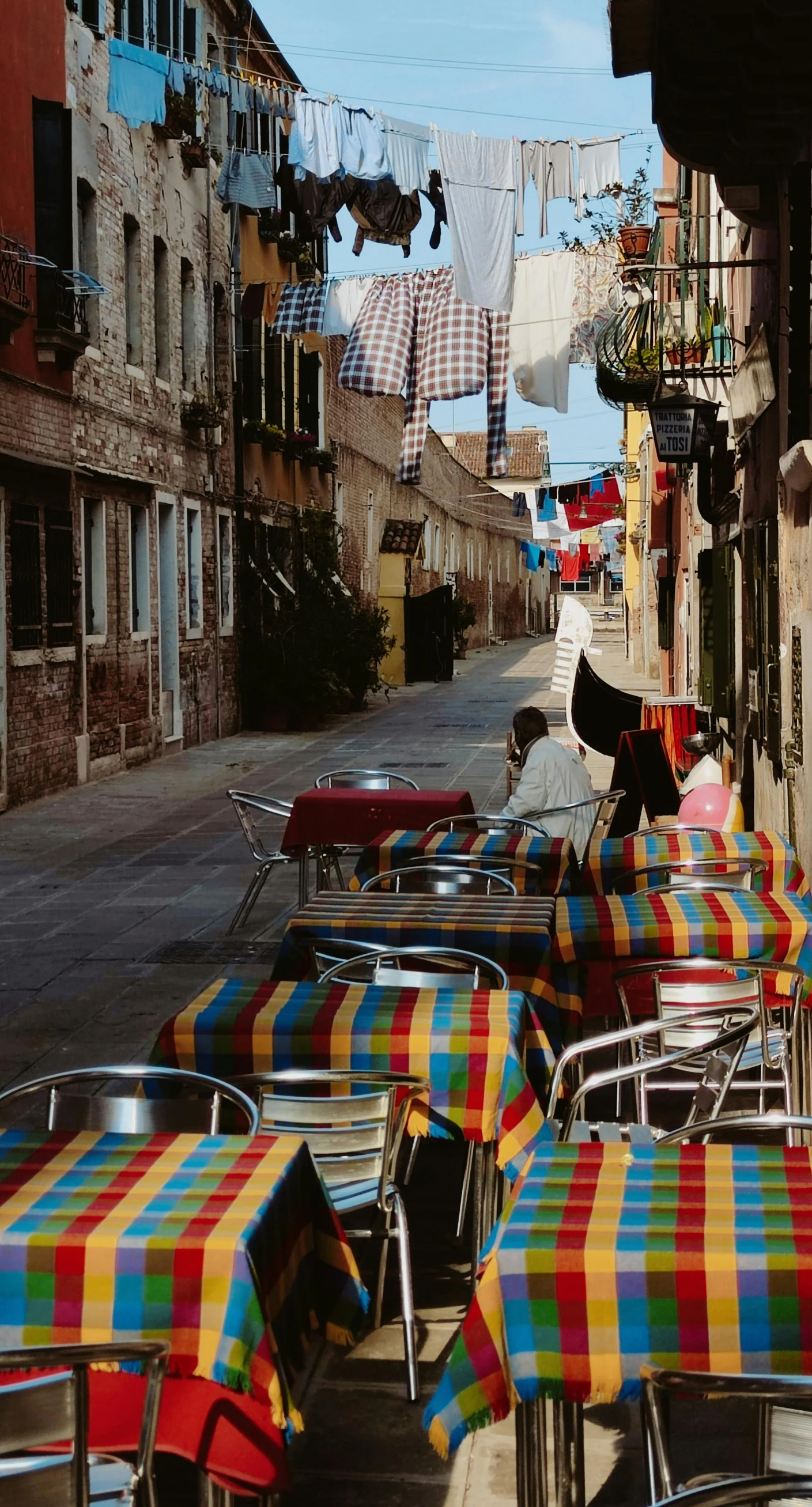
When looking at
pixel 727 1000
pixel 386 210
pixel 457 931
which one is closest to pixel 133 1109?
pixel 457 931

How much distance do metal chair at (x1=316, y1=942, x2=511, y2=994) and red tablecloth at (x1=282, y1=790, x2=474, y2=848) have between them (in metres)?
3.43

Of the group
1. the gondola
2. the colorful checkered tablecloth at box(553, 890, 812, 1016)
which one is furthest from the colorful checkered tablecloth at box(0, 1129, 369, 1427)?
the gondola

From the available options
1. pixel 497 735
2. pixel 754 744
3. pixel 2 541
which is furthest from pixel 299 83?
pixel 754 744

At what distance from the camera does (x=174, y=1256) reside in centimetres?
269

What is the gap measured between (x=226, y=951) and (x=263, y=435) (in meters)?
15.8

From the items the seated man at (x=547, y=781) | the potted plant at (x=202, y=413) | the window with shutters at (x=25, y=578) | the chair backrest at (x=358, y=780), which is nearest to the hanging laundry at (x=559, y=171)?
the window with shutters at (x=25, y=578)

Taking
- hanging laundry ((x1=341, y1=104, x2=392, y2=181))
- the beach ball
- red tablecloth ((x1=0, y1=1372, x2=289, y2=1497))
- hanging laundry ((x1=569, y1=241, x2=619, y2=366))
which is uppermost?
hanging laundry ((x1=341, y1=104, x2=392, y2=181))

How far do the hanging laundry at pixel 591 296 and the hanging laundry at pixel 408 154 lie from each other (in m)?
1.62

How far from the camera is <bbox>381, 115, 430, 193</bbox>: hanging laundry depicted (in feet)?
52.2

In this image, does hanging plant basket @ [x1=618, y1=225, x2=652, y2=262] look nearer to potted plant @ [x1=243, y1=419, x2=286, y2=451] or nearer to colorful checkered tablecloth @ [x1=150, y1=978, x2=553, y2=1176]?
potted plant @ [x1=243, y1=419, x2=286, y2=451]

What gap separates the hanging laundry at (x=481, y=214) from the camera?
15.4m

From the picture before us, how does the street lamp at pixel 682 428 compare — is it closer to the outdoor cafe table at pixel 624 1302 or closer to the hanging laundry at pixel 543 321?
the hanging laundry at pixel 543 321

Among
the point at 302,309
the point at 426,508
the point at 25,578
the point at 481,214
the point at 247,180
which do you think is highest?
the point at 247,180

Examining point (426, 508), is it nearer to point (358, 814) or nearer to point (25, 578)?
point (25, 578)
